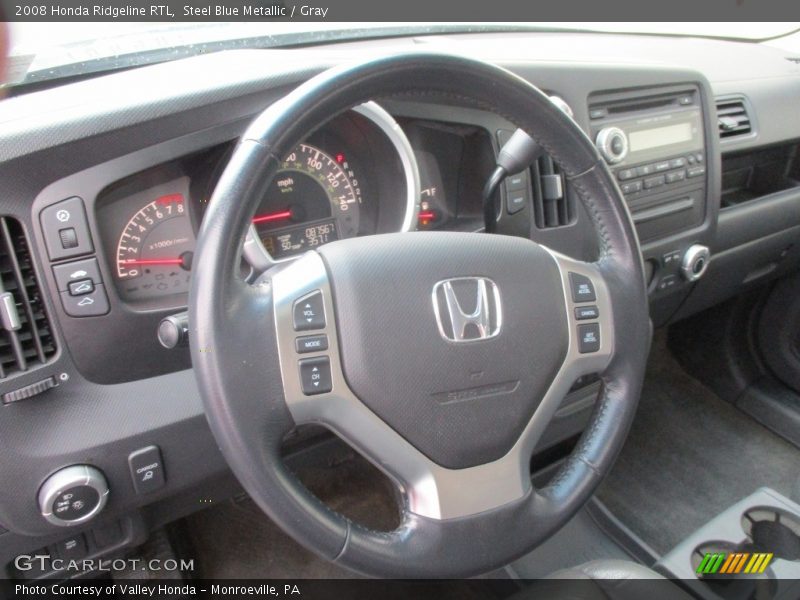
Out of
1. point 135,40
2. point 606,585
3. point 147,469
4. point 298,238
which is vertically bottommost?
point 606,585

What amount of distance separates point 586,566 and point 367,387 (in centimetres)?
61

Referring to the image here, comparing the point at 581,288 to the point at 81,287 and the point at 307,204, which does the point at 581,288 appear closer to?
the point at 307,204

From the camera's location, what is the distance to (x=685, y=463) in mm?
2100

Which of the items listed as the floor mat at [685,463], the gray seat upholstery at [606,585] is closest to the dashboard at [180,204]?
the gray seat upholstery at [606,585]

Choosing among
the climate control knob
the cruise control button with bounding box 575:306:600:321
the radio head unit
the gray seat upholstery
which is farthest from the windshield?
the gray seat upholstery

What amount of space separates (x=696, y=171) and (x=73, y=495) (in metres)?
1.45

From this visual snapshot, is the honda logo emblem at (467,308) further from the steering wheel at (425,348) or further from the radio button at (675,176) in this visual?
the radio button at (675,176)

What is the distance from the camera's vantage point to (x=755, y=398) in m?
2.26

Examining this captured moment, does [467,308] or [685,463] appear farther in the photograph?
[685,463]

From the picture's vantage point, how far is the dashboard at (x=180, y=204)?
0.97 m

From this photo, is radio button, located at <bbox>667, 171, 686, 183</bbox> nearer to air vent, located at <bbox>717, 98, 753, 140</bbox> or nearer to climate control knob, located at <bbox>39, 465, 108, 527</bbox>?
air vent, located at <bbox>717, 98, 753, 140</bbox>

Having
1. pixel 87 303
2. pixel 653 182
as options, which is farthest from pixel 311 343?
pixel 653 182
